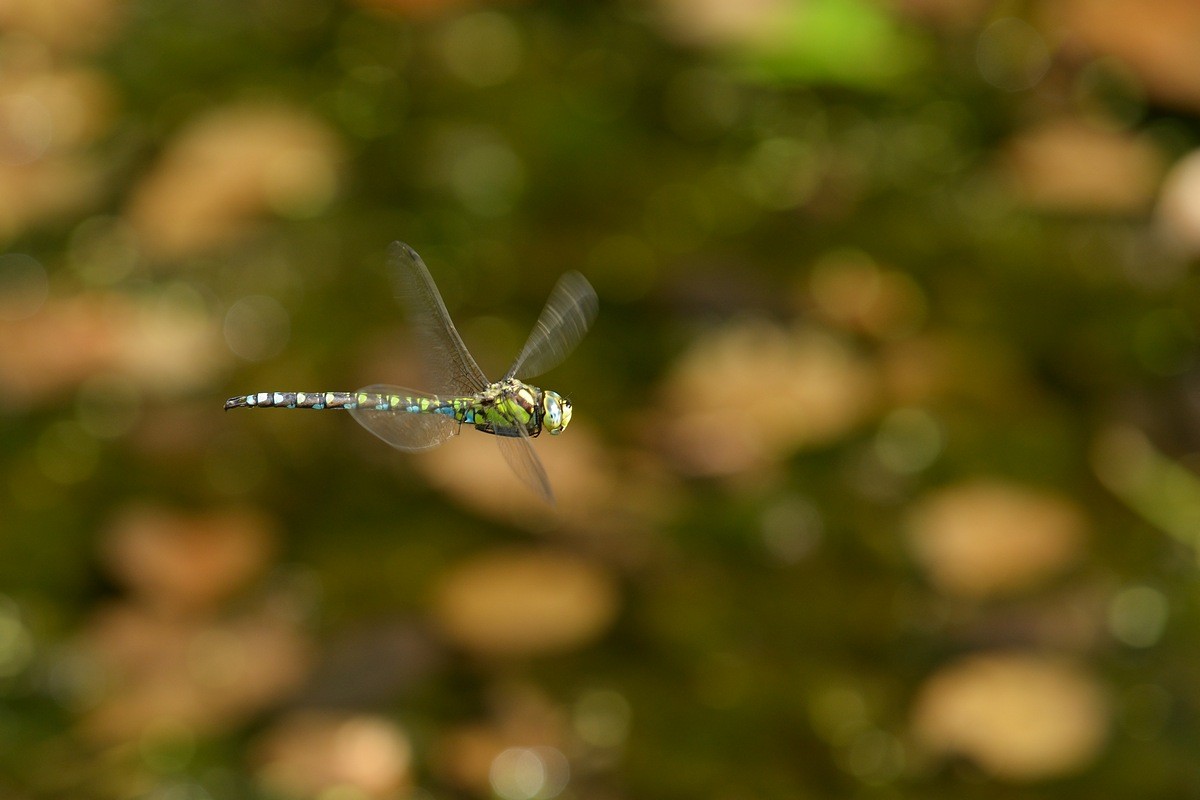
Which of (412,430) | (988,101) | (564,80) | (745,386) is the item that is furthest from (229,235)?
(988,101)

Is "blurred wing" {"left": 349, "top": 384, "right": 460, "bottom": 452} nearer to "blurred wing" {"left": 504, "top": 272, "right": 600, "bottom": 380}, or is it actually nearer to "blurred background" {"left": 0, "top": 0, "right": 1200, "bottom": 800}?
"blurred wing" {"left": 504, "top": 272, "right": 600, "bottom": 380}

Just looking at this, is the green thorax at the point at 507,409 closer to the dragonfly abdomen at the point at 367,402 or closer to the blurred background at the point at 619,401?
the dragonfly abdomen at the point at 367,402

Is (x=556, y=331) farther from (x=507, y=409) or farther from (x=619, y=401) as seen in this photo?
(x=619, y=401)

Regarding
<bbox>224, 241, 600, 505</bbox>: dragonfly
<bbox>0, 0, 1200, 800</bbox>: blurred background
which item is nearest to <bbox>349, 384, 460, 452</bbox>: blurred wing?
<bbox>224, 241, 600, 505</bbox>: dragonfly

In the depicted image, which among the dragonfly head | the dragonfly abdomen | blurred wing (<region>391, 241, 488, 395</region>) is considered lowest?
the dragonfly head

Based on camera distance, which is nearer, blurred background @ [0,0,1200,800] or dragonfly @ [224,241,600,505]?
dragonfly @ [224,241,600,505]

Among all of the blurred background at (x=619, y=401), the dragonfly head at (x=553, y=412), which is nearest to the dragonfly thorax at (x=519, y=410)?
the dragonfly head at (x=553, y=412)
